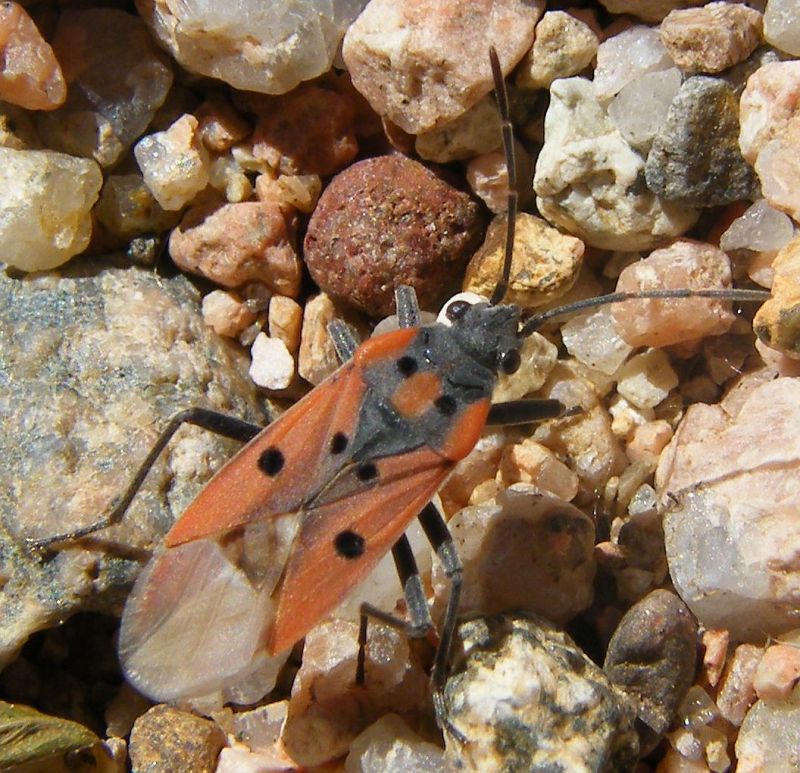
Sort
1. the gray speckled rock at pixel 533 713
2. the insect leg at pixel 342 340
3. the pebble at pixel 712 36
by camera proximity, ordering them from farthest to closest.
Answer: the insect leg at pixel 342 340 < the pebble at pixel 712 36 < the gray speckled rock at pixel 533 713

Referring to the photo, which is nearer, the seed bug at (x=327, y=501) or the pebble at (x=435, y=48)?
the seed bug at (x=327, y=501)

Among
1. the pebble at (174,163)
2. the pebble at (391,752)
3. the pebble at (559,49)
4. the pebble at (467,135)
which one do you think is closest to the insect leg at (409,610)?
the pebble at (391,752)

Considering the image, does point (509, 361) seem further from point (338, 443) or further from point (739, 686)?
point (739, 686)

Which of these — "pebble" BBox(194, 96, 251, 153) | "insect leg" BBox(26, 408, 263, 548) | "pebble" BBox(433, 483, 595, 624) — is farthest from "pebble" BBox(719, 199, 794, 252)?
"pebble" BBox(194, 96, 251, 153)

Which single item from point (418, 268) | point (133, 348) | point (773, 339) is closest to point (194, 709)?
point (133, 348)

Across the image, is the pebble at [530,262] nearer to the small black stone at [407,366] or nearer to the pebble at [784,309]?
the small black stone at [407,366]

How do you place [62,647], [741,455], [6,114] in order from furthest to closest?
[6,114] < [62,647] < [741,455]

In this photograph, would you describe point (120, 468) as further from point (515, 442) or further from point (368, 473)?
point (515, 442)
